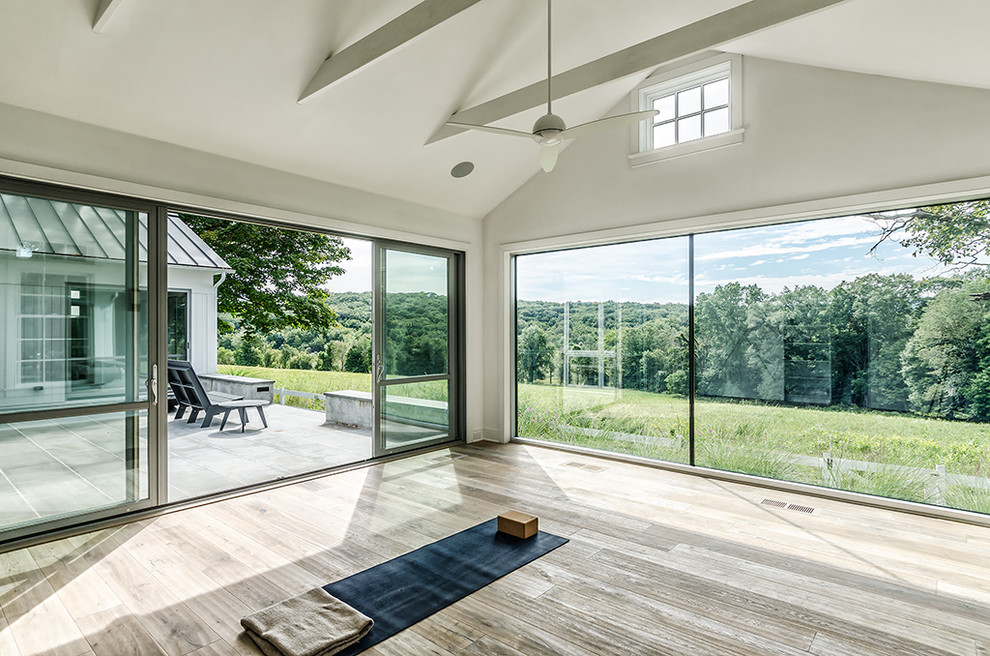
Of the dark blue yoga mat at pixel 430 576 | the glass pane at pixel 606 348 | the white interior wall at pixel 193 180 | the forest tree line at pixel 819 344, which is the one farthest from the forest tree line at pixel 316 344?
the dark blue yoga mat at pixel 430 576

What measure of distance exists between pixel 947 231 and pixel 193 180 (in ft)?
18.4

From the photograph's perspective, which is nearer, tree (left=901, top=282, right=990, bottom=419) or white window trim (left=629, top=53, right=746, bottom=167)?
tree (left=901, top=282, right=990, bottom=419)

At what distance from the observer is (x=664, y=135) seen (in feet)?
17.3

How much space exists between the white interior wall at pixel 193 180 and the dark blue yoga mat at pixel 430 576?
299 cm

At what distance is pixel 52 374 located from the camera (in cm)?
366

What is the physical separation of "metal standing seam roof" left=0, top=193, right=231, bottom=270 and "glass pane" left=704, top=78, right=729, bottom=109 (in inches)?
187

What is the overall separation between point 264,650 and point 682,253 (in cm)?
457

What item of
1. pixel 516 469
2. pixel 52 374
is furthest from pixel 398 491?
Answer: pixel 52 374

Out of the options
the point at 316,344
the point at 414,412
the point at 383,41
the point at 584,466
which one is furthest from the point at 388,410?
the point at 316,344

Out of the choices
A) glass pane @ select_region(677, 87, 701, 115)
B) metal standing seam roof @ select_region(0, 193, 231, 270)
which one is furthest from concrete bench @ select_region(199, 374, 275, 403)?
glass pane @ select_region(677, 87, 701, 115)

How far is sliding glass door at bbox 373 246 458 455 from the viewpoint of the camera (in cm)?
568

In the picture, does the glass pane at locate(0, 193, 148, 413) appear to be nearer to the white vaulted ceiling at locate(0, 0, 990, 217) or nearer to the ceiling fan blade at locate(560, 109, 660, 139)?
the white vaulted ceiling at locate(0, 0, 990, 217)

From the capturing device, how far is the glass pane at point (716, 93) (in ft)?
16.1

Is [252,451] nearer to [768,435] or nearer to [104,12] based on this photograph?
[104,12]
